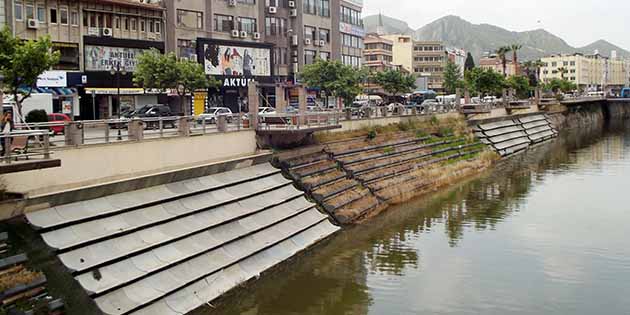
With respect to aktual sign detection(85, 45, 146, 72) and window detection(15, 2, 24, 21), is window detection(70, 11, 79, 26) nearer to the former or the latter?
aktual sign detection(85, 45, 146, 72)

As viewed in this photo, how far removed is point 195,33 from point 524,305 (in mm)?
49226

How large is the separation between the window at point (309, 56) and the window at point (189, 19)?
56.6ft

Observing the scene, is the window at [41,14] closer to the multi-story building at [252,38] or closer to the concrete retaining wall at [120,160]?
the multi-story building at [252,38]

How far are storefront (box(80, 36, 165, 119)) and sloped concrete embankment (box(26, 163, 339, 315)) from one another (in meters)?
30.1

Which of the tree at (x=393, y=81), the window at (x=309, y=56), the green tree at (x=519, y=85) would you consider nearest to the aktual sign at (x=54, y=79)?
the window at (x=309, y=56)

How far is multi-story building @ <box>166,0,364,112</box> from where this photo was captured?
6316 centimetres

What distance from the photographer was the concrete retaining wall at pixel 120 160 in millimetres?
20250

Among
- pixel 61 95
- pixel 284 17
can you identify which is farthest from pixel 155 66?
pixel 284 17

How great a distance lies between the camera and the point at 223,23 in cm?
6644

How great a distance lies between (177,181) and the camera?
25.8 metres

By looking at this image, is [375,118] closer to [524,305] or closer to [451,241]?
[451,241]

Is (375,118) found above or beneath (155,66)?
beneath

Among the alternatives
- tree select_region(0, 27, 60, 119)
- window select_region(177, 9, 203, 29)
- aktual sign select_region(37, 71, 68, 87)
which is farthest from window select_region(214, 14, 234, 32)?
tree select_region(0, 27, 60, 119)

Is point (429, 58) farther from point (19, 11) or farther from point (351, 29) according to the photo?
point (19, 11)
